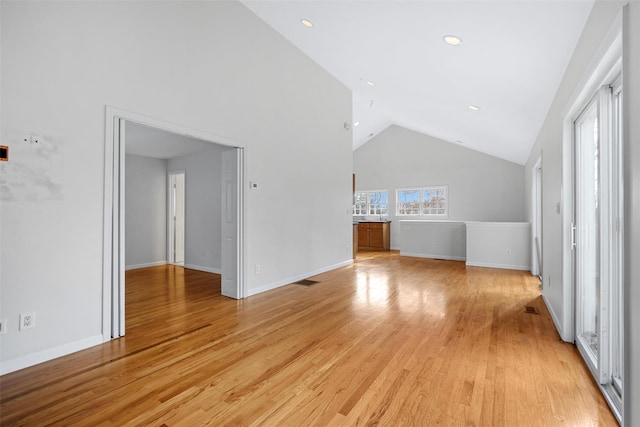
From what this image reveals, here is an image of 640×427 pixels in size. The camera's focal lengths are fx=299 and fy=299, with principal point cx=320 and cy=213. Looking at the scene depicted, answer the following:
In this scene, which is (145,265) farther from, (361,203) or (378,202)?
(378,202)

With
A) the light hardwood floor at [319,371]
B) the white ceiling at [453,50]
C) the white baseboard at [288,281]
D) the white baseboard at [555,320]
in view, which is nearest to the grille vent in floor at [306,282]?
the white baseboard at [288,281]

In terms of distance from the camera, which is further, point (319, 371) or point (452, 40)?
point (452, 40)

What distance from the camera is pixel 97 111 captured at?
2564 mm

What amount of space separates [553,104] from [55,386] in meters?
4.90

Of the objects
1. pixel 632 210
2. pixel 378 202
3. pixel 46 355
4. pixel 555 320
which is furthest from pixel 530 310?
pixel 378 202

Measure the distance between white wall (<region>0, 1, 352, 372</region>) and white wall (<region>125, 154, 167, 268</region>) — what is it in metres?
3.67

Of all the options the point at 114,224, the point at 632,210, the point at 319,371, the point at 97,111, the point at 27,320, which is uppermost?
the point at 97,111

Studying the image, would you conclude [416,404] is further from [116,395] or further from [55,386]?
[55,386]

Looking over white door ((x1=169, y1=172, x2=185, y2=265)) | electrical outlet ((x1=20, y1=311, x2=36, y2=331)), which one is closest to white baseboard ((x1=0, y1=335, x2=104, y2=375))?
electrical outlet ((x1=20, y1=311, x2=36, y2=331))

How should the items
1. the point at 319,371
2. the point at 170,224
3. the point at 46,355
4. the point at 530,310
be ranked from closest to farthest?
1. the point at 319,371
2. the point at 46,355
3. the point at 530,310
4. the point at 170,224

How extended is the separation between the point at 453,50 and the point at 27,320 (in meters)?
4.17

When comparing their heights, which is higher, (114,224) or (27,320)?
(114,224)

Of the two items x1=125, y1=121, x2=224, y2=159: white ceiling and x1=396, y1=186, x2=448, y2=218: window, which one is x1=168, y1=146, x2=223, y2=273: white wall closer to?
x1=125, y1=121, x2=224, y2=159: white ceiling

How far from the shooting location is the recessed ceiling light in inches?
102
